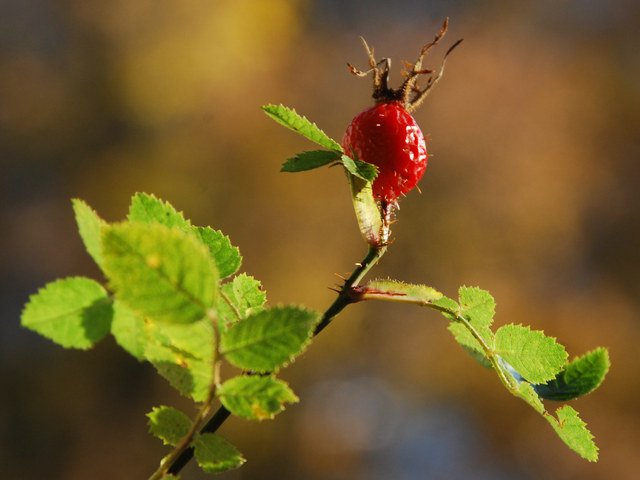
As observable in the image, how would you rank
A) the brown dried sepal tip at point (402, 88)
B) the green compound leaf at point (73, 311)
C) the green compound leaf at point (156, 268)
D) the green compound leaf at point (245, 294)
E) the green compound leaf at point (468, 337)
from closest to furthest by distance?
the green compound leaf at point (156, 268), the green compound leaf at point (73, 311), the green compound leaf at point (245, 294), the green compound leaf at point (468, 337), the brown dried sepal tip at point (402, 88)

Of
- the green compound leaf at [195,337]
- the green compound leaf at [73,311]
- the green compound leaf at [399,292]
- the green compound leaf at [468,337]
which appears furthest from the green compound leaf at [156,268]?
the green compound leaf at [468,337]

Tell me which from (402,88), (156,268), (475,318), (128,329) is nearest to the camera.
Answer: (156,268)

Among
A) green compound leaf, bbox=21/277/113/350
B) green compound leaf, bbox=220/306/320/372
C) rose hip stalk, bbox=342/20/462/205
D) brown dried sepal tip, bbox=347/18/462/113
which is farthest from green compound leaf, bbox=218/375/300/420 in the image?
brown dried sepal tip, bbox=347/18/462/113

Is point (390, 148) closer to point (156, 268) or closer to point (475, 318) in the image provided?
point (475, 318)

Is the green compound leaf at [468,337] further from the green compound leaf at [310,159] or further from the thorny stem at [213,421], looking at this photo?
the green compound leaf at [310,159]

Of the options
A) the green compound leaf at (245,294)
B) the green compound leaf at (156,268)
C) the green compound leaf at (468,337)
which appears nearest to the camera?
the green compound leaf at (156,268)

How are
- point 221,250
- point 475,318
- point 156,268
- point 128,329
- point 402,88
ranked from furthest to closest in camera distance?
point 402,88 → point 475,318 → point 221,250 → point 128,329 → point 156,268

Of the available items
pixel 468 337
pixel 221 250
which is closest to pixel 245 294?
pixel 221 250
